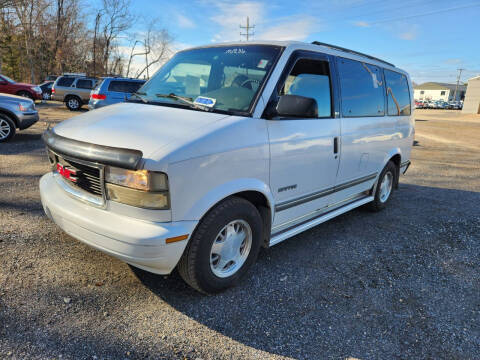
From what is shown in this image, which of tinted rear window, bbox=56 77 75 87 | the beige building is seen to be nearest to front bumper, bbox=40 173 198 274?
tinted rear window, bbox=56 77 75 87

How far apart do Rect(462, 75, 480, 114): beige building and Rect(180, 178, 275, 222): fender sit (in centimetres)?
5385

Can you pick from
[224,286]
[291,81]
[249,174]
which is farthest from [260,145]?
[224,286]

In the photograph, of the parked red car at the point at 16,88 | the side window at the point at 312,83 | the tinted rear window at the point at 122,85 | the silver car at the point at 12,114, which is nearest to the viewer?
the side window at the point at 312,83

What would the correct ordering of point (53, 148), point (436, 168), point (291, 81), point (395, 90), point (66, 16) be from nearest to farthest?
point (53, 148) → point (291, 81) → point (395, 90) → point (436, 168) → point (66, 16)

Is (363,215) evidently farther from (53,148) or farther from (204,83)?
(53,148)

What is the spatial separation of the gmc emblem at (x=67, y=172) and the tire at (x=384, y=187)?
3.99 metres

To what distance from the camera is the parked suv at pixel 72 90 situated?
18641 millimetres

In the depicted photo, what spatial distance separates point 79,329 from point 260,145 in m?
1.88

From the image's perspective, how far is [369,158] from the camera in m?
4.34

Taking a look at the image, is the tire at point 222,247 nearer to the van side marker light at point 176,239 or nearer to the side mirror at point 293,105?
the van side marker light at point 176,239

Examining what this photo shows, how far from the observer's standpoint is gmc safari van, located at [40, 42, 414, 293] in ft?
7.36

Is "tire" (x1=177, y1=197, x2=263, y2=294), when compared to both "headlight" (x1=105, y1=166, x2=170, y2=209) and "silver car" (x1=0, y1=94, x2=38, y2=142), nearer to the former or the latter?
"headlight" (x1=105, y1=166, x2=170, y2=209)

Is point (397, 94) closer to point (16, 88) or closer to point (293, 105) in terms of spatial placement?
point (293, 105)

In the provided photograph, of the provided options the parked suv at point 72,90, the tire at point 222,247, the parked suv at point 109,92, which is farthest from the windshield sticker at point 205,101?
the parked suv at point 72,90
